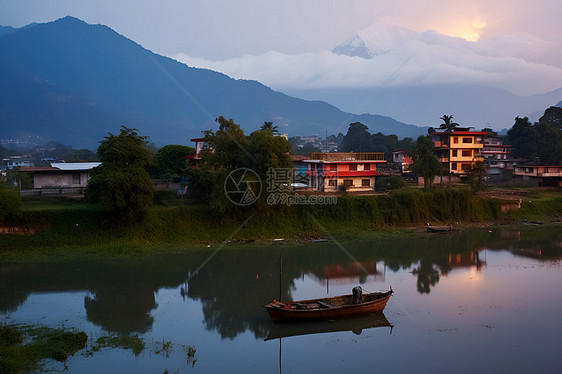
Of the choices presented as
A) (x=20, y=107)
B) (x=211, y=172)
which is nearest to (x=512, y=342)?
(x=211, y=172)

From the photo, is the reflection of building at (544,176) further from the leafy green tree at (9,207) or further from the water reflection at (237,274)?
the leafy green tree at (9,207)

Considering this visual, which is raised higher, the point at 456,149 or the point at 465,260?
the point at 456,149

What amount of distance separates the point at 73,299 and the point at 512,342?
17.4 meters

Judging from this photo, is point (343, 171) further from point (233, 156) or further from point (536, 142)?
point (536, 142)

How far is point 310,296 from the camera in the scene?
68.0 feet

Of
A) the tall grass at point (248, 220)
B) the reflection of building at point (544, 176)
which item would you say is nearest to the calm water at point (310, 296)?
the tall grass at point (248, 220)

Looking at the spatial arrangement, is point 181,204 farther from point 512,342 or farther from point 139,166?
point 512,342

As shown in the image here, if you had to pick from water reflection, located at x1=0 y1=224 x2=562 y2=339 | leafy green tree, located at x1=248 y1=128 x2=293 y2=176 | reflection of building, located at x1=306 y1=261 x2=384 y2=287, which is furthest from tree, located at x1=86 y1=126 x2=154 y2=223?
reflection of building, located at x1=306 y1=261 x2=384 y2=287

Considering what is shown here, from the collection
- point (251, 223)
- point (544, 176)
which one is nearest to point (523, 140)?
point (544, 176)

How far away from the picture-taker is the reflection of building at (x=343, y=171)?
3969 centimetres

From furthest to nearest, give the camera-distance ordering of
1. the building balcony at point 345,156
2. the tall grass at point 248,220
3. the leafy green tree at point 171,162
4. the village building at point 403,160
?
the village building at point 403,160 → the leafy green tree at point 171,162 → the building balcony at point 345,156 → the tall grass at point 248,220

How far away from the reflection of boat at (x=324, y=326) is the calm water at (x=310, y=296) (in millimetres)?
65

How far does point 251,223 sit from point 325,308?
15241mm

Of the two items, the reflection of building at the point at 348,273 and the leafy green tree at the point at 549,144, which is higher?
the leafy green tree at the point at 549,144
